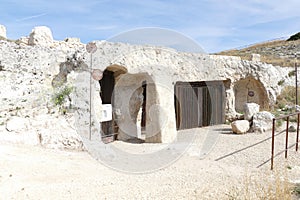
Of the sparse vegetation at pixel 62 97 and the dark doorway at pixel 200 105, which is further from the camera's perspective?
the dark doorway at pixel 200 105

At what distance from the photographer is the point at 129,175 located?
555 cm

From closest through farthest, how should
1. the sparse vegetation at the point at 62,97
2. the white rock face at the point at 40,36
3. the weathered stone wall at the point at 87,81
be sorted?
the weathered stone wall at the point at 87,81 < the sparse vegetation at the point at 62,97 < the white rock face at the point at 40,36

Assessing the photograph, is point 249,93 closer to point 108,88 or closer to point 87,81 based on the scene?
point 108,88

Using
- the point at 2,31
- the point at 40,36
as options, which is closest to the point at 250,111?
the point at 40,36

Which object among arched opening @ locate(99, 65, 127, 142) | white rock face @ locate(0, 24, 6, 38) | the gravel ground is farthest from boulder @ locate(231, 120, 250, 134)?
white rock face @ locate(0, 24, 6, 38)

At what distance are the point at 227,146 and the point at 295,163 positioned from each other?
2.23 meters

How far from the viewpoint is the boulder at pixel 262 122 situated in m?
10.7

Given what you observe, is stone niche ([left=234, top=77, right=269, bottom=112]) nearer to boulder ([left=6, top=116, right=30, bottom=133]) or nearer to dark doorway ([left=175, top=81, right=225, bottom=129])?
dark doorway ([left=175, top=81, right=225, bottom=129])

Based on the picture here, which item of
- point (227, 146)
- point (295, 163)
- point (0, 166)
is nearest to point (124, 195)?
point (0, 166)

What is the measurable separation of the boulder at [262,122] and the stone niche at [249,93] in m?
3.28

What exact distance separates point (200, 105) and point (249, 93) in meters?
3.02

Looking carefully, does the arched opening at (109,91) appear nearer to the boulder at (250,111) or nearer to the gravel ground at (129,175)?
the gravel ground at (129,175)

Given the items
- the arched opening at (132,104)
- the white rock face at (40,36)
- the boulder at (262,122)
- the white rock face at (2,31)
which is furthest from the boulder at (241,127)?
the white rock face at (2,31)

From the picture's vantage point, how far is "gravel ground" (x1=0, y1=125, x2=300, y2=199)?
4.23m
